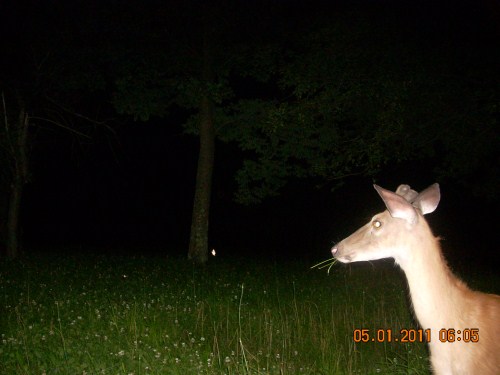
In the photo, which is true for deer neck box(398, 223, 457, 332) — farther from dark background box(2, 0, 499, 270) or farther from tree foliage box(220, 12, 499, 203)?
dark background box(2, 0, 499, 270)

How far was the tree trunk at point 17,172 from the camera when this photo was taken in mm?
16422

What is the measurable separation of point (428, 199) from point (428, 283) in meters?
0.58

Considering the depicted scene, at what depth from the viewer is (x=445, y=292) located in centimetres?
381

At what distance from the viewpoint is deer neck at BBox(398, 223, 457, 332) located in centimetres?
376

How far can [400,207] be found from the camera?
3.81 m

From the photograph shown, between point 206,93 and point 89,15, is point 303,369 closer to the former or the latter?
point 206,93

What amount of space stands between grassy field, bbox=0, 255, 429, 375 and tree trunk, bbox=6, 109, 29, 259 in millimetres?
3262

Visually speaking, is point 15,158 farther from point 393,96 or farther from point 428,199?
point 428,199

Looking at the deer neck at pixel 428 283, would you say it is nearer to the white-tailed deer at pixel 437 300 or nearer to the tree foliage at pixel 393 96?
the white-tailed deer at pixel 437 300

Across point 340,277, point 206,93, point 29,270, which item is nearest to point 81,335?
point 29,270

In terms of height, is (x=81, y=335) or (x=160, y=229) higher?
(x=160, y=229)

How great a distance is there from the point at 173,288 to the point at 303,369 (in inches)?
218

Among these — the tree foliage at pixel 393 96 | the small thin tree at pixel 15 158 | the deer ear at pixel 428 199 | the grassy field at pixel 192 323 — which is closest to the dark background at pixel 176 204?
the small thin tree at pixel 15 158

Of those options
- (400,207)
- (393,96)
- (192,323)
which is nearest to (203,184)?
(393,96)
